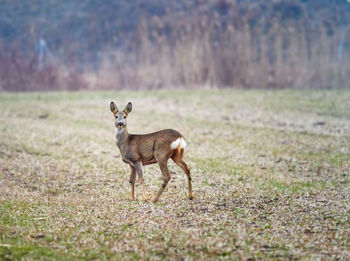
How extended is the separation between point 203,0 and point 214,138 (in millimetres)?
27759

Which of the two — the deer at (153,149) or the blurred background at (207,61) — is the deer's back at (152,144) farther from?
the blurred background at (207,61)

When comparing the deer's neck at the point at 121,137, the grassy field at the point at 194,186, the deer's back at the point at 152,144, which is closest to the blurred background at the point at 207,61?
the grassy field at the point at 194,186

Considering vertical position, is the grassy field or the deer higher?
the deer

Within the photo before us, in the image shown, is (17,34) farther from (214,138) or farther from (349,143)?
(349,143)

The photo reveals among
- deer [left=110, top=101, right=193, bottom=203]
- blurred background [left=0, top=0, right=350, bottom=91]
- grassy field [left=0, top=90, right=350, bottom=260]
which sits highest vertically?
blurred background [left=0, top=0, right=350, bottom=91]

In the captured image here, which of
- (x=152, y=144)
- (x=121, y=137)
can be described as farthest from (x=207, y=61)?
(x=152, y=144)

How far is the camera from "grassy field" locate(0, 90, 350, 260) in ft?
17.9

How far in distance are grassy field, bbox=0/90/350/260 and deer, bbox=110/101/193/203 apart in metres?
0.40

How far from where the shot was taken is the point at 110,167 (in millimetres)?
10219

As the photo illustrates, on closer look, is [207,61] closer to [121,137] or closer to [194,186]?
[194,186]

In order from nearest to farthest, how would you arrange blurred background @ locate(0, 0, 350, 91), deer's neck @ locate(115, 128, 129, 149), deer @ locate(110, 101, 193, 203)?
deer @ locate(110, 101, 193, 203) → deer's neck @ locate(115, 128, 129, 149) → blurred background @ locate(0, 0, 350, 91)

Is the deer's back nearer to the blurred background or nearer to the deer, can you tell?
the deer

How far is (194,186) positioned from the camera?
8461 millimetres

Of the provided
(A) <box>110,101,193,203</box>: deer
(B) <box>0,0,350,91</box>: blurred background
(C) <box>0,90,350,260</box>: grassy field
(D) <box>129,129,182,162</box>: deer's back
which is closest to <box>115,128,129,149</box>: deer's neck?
(A) <box>110,101,193,203</box>: deer
